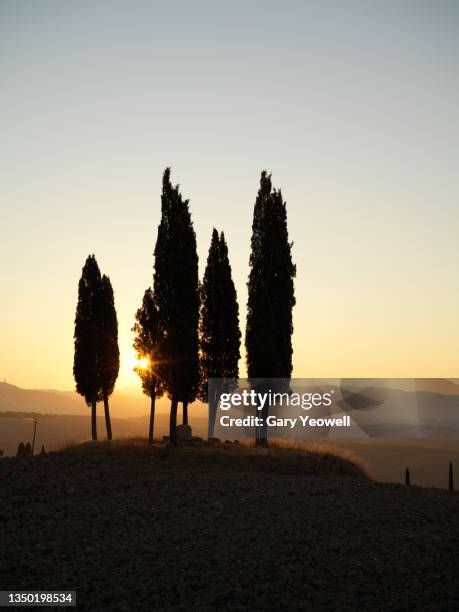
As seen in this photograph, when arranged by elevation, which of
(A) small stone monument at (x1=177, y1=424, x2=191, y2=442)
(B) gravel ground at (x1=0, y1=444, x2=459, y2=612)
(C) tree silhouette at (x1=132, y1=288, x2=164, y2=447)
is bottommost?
(B) gravel ground at (x1=0, y1=444, x2=459, y2=612)

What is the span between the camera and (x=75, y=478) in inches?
878

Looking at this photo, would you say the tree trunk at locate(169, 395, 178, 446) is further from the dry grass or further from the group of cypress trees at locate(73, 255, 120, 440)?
the group of cypress trees at locate(73, 255, 120, 440)

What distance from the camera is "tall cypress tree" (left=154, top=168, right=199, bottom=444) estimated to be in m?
34.9

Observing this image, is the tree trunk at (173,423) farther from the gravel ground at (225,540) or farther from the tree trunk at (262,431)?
the gravel ground at (225,540)

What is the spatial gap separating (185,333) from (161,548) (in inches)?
804

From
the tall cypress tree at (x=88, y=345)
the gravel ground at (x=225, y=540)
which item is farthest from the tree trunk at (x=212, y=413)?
the gravel ground at (x=225, y=540)

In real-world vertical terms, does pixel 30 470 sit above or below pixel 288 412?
below

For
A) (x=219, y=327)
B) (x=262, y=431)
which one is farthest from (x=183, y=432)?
(x=219, y=327)

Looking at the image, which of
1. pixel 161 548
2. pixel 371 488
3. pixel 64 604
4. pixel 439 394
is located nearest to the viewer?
pixel 64 604

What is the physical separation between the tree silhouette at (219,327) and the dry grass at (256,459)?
35.2 ft

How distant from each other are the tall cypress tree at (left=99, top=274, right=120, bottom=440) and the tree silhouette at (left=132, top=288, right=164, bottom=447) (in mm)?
3016

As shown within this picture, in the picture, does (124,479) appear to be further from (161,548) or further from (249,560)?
(249,560)

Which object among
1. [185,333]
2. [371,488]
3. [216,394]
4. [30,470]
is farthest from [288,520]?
[216,394]

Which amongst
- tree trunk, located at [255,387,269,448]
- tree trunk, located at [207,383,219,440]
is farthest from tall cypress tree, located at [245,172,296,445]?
tree trunk, located at [207,383,219,440]
